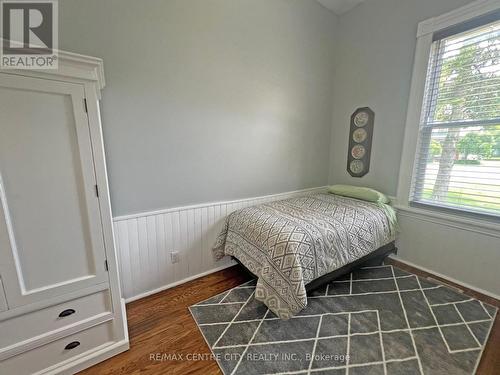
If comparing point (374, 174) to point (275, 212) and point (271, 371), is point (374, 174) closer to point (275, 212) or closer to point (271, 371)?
point (275, 212)

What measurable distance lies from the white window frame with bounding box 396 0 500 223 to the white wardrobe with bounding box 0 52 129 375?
2.90m

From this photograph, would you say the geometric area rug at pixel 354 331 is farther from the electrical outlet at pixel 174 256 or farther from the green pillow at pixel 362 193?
the green pillow at pixel 362 193

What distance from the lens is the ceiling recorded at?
8.79 ft

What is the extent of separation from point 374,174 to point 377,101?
0.92m

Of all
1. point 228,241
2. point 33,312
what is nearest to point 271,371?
point 228,241

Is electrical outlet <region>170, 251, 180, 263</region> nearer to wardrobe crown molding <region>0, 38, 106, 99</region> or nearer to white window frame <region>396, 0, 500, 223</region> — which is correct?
wardrobe crown molding <region>0, 38, 106, 99</region>

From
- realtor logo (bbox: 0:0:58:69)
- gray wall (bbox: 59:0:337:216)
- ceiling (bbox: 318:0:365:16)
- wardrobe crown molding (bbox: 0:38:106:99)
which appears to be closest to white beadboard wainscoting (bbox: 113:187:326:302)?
gray wall (bbox: 59:0:337:216)

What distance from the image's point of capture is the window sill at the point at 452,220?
1905 mm

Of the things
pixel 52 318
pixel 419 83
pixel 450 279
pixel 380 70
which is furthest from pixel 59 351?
pixel 380 70

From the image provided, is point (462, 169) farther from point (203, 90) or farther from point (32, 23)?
point (32, 23)

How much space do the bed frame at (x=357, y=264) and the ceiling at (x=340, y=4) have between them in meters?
3.01

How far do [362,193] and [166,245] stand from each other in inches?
90.4

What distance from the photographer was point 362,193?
2574 millimetres

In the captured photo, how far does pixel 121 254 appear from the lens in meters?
1.75
